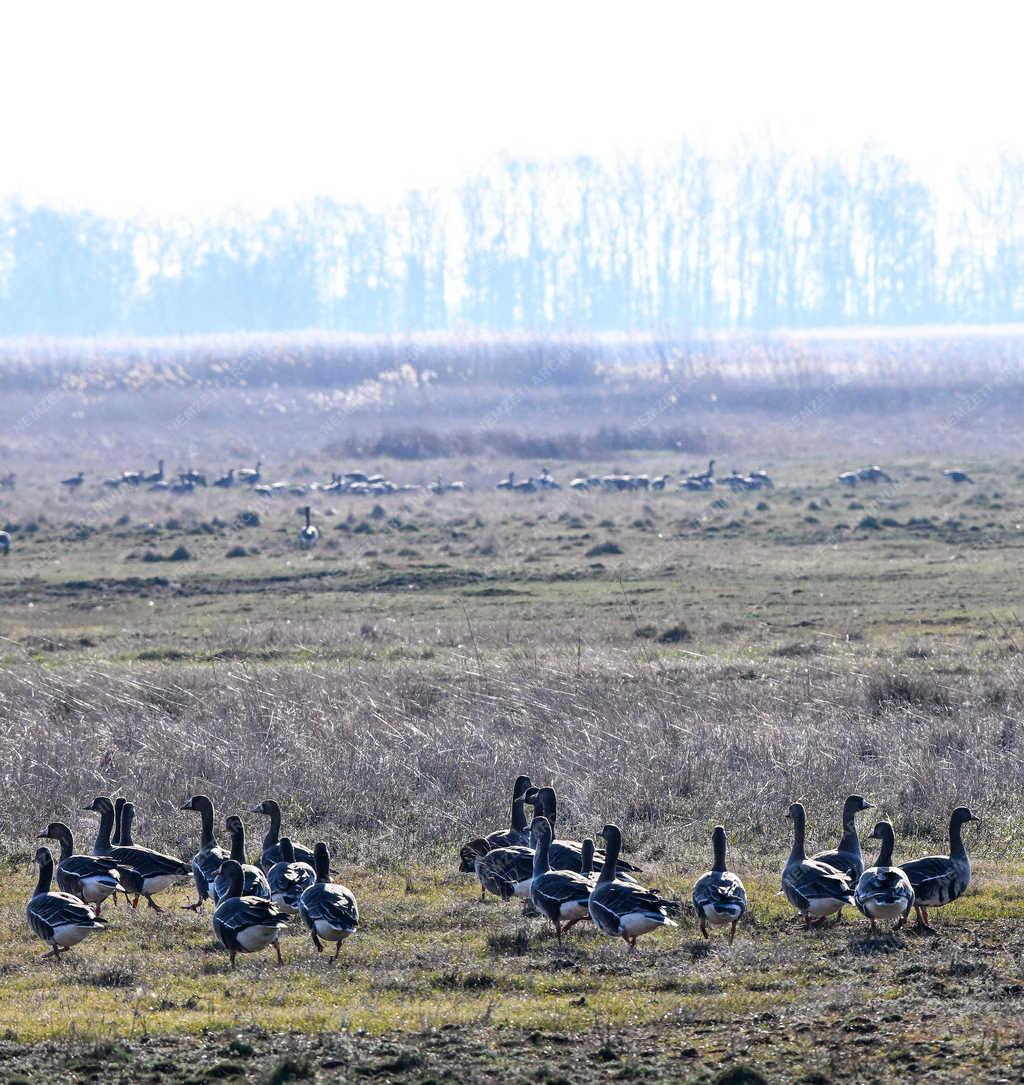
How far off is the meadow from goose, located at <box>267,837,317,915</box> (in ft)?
0.89

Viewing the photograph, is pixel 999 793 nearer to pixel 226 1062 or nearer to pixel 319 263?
pixel 226 1062

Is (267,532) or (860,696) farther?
(267,532)

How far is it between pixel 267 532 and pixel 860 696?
2216 centimetres

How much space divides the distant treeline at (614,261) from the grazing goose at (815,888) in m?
145

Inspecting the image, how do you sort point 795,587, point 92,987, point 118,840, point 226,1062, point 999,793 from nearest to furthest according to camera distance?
point 226,1062 < point 92,987 < point 118,840 < point 999,793 < point 795,587

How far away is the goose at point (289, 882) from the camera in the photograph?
1066 centimetres

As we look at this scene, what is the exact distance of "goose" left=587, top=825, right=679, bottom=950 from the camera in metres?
9.62

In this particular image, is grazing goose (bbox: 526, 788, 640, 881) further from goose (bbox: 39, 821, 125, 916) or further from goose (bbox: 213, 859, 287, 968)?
goose (bbox: 39, 821, 125, 916)

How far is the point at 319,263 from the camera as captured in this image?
18188cm

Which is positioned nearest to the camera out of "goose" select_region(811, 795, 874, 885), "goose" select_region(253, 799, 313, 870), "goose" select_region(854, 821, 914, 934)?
"goose" select_region(854, 821, 914, 934)

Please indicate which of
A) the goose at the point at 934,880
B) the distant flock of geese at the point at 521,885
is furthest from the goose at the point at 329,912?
the goose at the point at 934,880

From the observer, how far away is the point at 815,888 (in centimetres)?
1009

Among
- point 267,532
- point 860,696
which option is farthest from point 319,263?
point 860,696

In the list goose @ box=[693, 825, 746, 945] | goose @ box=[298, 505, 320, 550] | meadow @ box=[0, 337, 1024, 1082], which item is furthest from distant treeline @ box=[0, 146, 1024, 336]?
goose @ box=[693, 825, 746, 945]
